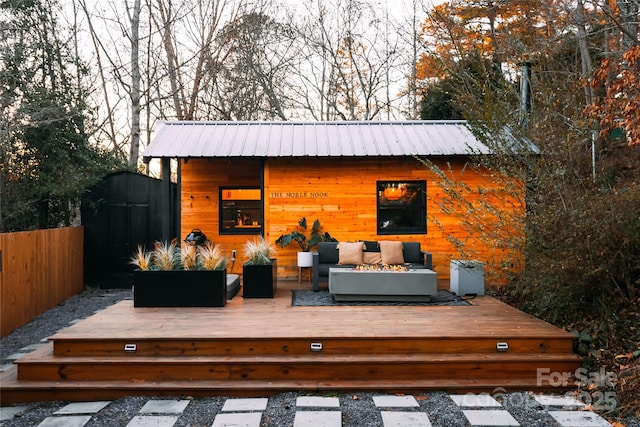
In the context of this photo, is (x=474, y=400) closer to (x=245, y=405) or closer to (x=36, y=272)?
A: (x=245, y=405)

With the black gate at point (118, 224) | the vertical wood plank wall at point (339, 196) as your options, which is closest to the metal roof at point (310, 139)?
the vertical wood plank wall at point (339, 196)

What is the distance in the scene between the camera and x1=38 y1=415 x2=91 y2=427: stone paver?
3.65 metres

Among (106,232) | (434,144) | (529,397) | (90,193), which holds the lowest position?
(529,397)

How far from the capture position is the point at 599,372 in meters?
4.39

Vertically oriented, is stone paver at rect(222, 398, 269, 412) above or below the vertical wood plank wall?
below

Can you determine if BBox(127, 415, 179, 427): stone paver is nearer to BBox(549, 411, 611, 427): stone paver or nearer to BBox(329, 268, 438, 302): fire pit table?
BBox(549, 411, 611, 427): stone paver

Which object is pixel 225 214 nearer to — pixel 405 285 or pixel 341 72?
pixel 405 285

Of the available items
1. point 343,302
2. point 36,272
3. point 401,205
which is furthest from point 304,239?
point 36,272

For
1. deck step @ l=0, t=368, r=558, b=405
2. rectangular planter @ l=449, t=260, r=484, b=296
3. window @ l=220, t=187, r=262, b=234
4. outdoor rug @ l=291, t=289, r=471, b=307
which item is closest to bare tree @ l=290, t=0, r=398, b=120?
window @ l=220, t=187, r=262, b=234

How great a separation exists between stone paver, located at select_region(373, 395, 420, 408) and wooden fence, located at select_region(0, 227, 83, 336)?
5.01 m

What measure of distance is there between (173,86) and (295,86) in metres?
4.05

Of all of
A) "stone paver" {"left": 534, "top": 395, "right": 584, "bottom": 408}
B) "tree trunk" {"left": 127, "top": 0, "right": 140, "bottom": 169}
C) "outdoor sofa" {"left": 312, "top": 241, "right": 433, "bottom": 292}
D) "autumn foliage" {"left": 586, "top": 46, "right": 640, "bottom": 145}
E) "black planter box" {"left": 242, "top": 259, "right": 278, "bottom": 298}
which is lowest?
"stone paver" {"left": 534, "top": 395, "right": 584, "bottom": 408}

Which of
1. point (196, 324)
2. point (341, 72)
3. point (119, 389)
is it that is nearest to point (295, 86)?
point (341, 72)

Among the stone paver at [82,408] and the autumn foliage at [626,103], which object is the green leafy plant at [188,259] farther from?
the autumn foliage at [626,103]
